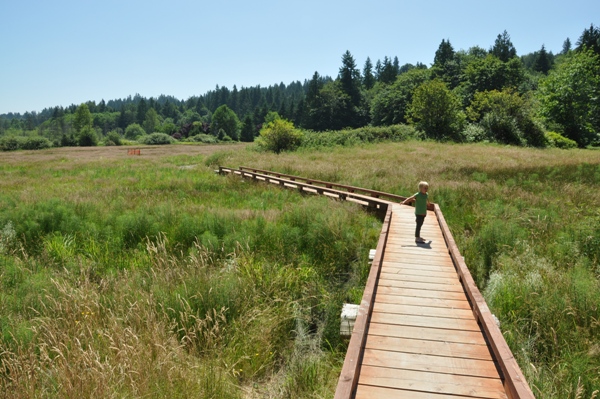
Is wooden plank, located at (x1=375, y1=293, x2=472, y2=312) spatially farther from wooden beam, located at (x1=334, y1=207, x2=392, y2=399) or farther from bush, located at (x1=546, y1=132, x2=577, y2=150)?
bush, located at (x1=546, y1=132, x2=577, y2=150)

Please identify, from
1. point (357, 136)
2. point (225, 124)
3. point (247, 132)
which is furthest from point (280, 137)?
point (225, 124)

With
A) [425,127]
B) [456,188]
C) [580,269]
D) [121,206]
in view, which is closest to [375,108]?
[425,127]

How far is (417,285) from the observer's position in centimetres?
612

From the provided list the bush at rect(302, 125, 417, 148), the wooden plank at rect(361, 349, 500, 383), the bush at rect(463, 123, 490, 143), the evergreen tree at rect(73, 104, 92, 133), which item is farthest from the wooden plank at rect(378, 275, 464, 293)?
the evergreen tree at rect(73, 104, 92, 133)

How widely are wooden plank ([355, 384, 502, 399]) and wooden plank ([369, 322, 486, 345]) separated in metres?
1.01

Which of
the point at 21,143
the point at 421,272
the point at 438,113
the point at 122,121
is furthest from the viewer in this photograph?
the point at 122,121

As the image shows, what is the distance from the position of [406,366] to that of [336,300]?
3.11 metres

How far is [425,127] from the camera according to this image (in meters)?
45.6

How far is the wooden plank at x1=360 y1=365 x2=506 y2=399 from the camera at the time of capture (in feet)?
11.7

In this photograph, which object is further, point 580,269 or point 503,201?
point 503,201

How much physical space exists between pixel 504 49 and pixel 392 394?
10599 centimetres

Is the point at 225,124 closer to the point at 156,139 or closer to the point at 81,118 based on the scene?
the point at 156,139

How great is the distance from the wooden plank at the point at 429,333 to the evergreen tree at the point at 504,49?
97.6 metres

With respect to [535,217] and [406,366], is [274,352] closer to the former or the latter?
[406,366]
